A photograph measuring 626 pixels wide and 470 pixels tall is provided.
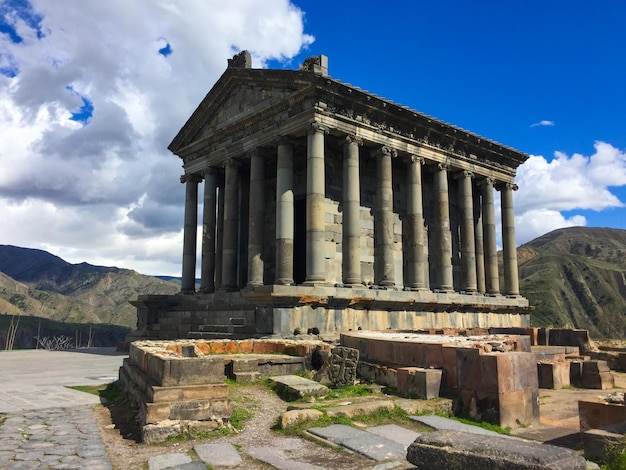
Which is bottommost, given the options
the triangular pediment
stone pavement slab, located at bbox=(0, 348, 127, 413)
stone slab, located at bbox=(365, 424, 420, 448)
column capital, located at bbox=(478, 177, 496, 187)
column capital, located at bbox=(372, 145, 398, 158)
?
stone pavement slab, located at bbox=(0, 348, 127, 413)

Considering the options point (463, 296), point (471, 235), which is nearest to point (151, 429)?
point (463, 296)

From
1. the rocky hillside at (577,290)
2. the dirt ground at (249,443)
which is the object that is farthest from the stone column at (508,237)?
the rocky hillside at (577,290)

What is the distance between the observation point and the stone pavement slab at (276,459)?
5125mm

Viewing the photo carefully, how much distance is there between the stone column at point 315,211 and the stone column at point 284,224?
33.7 inches

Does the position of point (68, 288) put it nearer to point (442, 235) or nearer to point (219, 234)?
point (219, 234)

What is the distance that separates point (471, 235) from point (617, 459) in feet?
72.7

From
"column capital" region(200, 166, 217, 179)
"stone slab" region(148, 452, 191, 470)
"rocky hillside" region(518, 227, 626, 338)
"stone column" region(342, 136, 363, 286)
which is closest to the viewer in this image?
"stone slab" region(148, 452, 191, 470)

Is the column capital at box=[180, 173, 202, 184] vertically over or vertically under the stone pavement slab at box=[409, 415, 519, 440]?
over

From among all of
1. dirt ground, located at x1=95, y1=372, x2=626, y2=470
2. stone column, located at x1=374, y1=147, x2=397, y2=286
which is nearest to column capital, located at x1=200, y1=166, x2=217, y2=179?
stone column, located at x1=374, y1=147, x2=397, y2=286

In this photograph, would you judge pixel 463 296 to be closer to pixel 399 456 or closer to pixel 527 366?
pixel 527 366

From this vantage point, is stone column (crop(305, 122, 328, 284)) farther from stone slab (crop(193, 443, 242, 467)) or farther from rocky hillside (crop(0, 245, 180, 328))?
rocky hillside (crop(0, 245, 180, 328))

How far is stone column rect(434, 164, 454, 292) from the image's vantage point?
78.1 ft

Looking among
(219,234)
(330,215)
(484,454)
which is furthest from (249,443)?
(219,234)

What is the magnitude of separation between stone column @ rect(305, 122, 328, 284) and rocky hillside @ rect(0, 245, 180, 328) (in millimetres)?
89779
